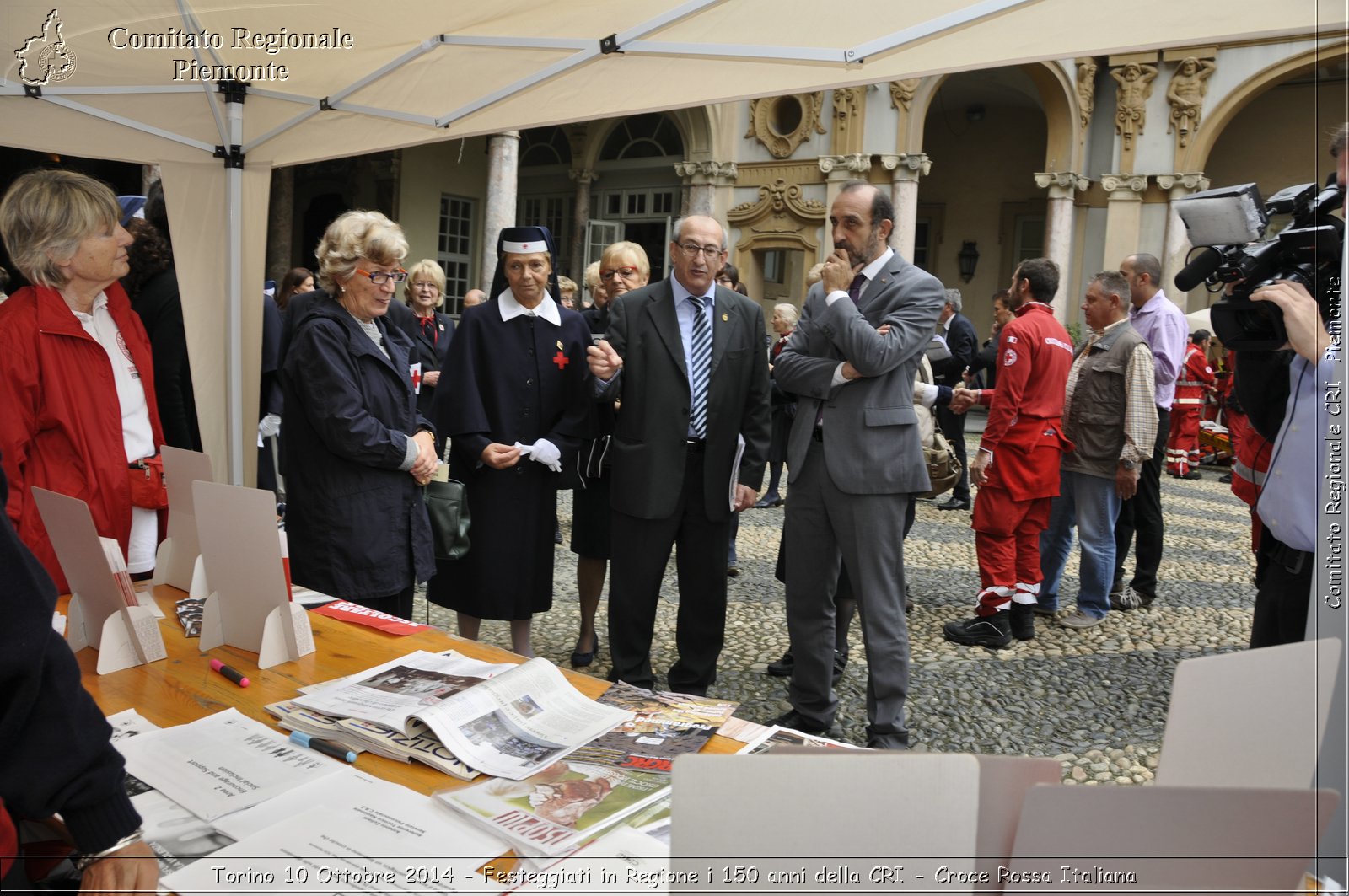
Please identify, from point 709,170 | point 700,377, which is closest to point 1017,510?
point 700,377

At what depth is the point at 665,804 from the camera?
5.31 feet

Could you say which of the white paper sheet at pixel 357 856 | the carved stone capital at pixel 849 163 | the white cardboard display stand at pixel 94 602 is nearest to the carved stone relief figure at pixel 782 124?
the carved stone capital at pixel 849 163

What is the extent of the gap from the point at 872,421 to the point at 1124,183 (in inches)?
613

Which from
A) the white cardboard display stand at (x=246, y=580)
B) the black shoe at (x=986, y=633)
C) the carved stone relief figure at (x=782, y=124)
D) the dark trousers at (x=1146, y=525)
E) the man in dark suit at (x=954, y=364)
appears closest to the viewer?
the white cardboard display stand at (x=246, y=580)

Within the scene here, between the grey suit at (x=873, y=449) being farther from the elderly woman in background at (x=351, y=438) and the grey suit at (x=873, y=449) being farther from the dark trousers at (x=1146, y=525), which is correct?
the dark trousers at (x=1146, y=525)

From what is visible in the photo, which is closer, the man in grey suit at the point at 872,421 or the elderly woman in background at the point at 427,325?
the man in grey suit at the point at 872,421

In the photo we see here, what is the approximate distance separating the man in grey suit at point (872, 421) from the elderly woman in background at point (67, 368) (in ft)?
7.31

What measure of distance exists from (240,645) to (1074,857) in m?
1.96

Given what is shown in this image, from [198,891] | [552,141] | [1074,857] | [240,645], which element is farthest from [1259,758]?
[552,141]

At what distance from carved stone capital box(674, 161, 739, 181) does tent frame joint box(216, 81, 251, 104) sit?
13.7 m

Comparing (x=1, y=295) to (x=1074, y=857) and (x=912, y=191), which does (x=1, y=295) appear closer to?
(x=1074, y=857)

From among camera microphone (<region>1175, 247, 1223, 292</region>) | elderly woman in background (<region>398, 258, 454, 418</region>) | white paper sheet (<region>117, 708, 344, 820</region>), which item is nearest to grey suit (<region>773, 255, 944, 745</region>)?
camera microphone (<region>1175, 247, 1223, 292</region>)

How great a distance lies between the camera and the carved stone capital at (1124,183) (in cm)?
1634

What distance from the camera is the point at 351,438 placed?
2.92 metres
